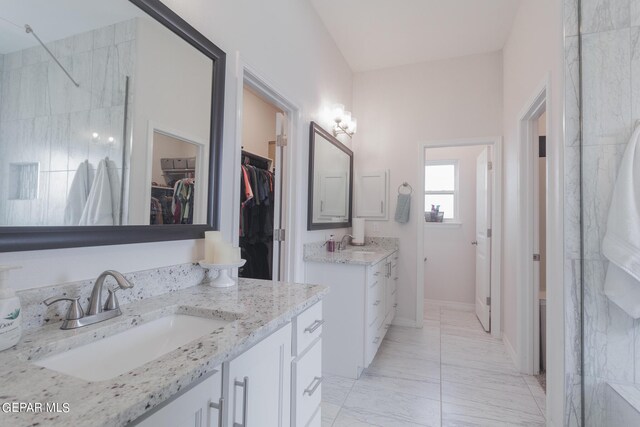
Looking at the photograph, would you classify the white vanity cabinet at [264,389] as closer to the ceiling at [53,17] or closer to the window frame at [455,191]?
the ceiling at [53,17]

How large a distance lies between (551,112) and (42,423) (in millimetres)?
2347

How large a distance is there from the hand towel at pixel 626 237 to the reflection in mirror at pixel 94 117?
74.3 inches


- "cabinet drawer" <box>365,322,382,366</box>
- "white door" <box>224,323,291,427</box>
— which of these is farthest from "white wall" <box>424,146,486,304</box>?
"white door" <box>224,323,291,427</box>

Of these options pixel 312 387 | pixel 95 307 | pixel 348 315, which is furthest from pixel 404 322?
pixel 95 307

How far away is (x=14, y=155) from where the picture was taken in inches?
30.3

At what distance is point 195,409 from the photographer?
2.20 ft

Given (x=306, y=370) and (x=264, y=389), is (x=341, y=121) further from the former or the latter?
(x=264, y=389)

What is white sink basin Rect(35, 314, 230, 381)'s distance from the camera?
753 mm

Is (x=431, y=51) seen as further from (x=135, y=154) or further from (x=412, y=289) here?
(x=135, y=154)

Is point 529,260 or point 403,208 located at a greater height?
point 403,208

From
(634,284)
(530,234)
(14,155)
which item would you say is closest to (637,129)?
(634,284)

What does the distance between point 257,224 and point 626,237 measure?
2.40 meters

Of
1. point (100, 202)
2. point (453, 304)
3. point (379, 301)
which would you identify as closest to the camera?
point (100, 202)

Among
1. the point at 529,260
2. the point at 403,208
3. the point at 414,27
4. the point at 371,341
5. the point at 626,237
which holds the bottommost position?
the point at 371,341
